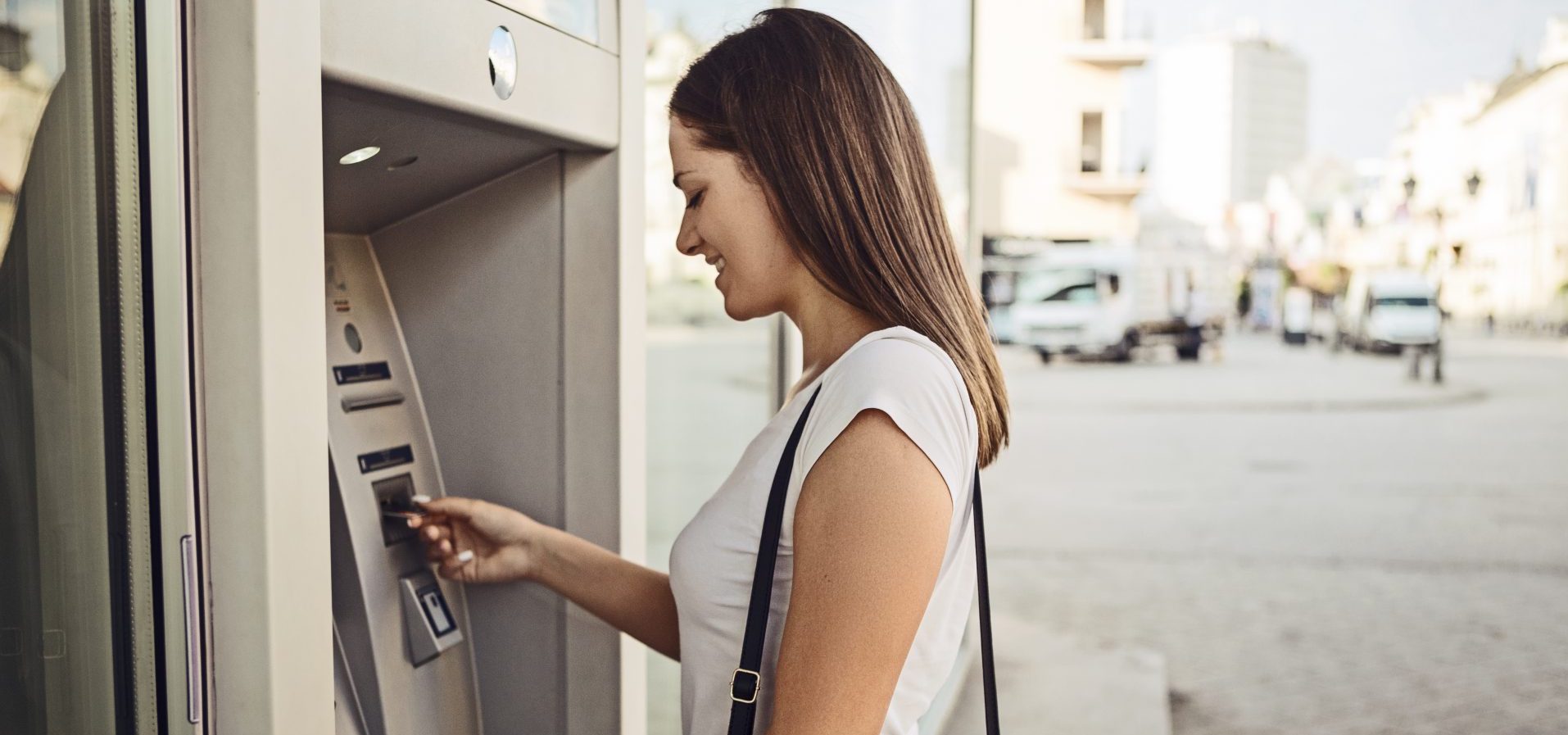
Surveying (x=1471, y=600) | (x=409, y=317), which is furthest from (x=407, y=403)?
(x=1471, y=600)

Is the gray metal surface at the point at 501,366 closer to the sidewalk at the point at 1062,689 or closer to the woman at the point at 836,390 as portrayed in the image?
the woman at the point at 836,390

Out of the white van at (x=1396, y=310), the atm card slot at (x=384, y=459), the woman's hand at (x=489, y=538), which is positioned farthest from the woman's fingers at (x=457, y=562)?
the white van at (x=1396, y=310)

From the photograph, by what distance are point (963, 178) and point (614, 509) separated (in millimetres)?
3675

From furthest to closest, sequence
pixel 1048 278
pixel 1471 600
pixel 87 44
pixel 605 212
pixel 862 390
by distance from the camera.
Result: pixel 1048 278 → pixel 1471 600 → pixel 605 212 → pixel 862 390 → pixel 87 44

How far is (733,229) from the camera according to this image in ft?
Result: 4.04

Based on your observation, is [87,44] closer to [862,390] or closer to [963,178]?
[862,390]

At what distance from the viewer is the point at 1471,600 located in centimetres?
628

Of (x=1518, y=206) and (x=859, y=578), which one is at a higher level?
(x=1518, y=206)

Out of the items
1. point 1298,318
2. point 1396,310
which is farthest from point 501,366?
point 1298,318

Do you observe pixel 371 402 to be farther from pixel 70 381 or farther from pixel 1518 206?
pixel 1518 206

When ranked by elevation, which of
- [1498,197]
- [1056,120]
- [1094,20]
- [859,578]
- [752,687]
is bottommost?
[752,687]

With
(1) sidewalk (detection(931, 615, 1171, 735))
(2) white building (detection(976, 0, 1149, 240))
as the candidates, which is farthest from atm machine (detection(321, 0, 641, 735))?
(2) white building (detection(976, 0, 1149, 240))

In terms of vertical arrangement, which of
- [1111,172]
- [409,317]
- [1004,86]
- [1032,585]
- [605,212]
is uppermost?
[1004,86]

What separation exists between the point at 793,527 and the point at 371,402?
0.67m
